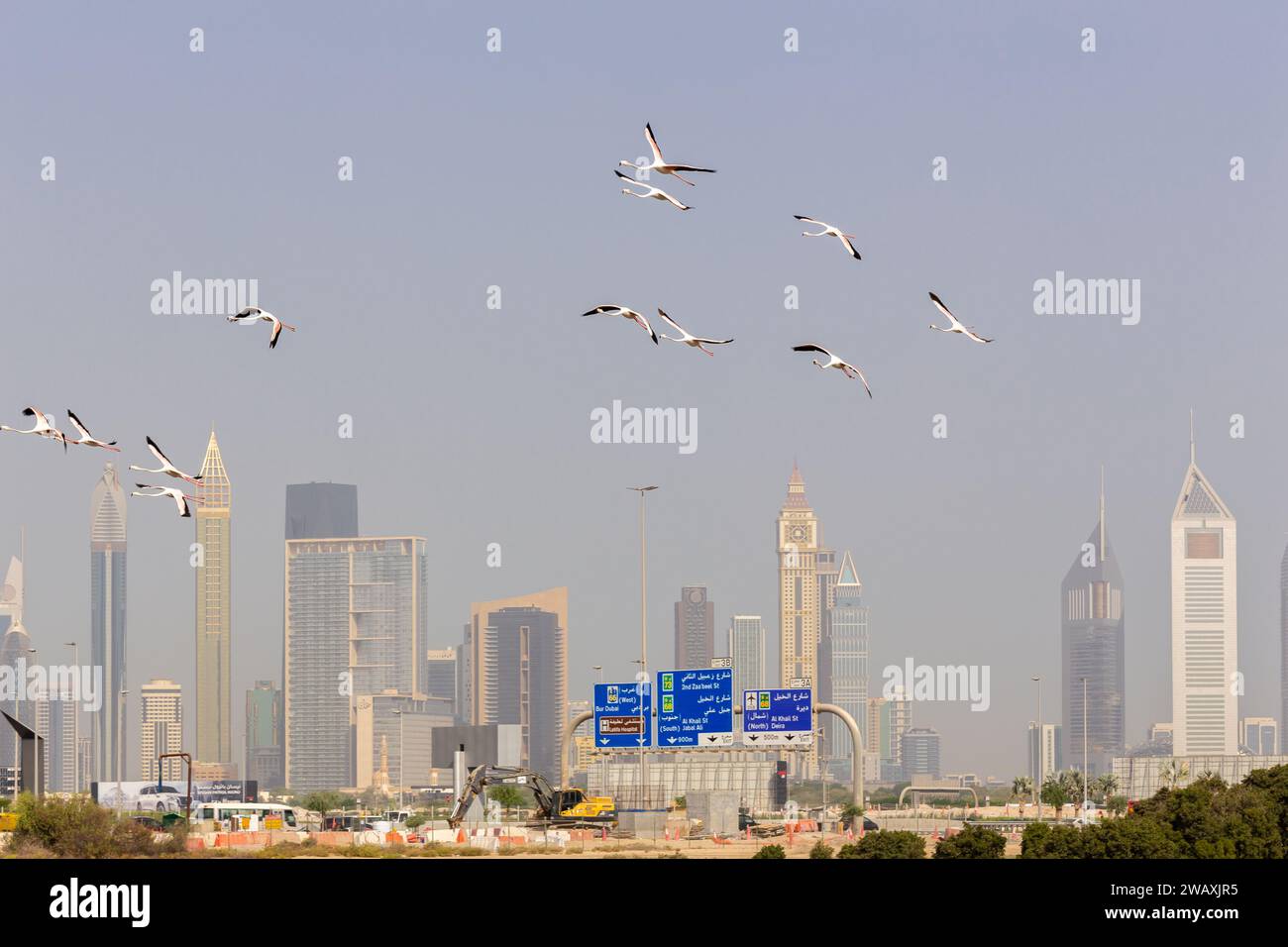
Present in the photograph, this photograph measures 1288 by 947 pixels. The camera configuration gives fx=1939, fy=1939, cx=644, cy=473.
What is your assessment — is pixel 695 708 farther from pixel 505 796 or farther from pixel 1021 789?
pixel 1021 789

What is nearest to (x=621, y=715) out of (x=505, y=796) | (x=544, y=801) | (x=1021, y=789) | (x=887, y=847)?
(x=544, y=801)

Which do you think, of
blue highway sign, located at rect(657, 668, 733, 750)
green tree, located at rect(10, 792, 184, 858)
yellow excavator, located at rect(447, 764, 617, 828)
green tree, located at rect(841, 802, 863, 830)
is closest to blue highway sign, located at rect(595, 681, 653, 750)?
blue highway sign, located at rect(657, 668, 733, 750)

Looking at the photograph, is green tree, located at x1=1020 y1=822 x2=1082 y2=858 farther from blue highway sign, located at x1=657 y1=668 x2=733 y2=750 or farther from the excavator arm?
blue highway sign, located at x1=657 y1=668 x2=733 y2=750

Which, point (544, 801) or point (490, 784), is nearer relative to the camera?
point (490, 784)

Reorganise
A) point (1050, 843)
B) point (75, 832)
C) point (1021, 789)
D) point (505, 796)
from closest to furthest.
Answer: point (1050, 843), point (75, 832), point (505, 796), point (1021, 789)

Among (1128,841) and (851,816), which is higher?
(1128,841)
